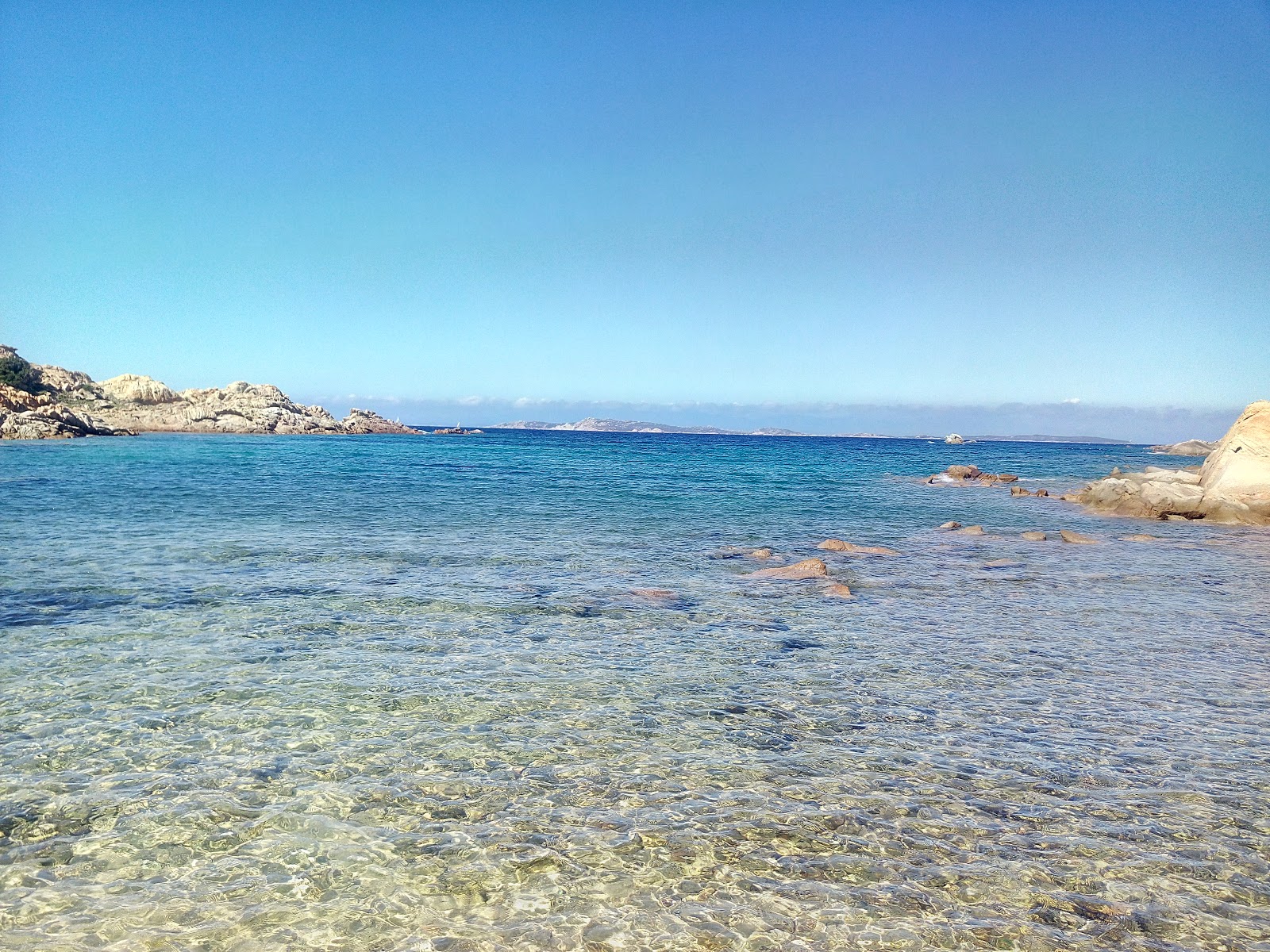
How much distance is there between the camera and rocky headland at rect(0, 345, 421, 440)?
346ft

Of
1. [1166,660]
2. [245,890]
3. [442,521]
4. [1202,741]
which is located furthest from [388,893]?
[442,521]

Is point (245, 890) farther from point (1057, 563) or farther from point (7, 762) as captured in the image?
point (1057, 563)

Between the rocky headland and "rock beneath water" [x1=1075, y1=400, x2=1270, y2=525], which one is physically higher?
the rocky headland

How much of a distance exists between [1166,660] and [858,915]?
32.9 feet

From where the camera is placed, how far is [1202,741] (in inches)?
358

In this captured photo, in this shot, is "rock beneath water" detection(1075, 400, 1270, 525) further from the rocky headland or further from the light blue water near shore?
the rocky headland

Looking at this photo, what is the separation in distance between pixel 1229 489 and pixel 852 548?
2310 cm

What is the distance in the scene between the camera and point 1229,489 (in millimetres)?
34625

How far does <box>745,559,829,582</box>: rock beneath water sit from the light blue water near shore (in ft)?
2.60

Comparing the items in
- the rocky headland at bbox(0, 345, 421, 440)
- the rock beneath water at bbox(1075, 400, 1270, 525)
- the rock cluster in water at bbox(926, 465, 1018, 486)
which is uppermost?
the rocky headland at bbox(0, 345, 421, 440)

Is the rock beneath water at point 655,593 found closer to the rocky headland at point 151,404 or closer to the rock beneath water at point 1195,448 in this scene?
the rocky headland at point 151,404

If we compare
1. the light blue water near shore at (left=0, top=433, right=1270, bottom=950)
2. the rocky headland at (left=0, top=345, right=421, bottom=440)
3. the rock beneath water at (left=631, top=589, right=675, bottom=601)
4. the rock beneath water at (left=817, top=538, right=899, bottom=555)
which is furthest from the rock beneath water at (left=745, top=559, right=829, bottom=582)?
the rocky headland at (left=0, top=345, right=421, bottom=440)

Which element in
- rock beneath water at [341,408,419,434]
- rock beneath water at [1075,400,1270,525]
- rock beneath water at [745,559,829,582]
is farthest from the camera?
rock beneath water at [341,408,419,434]

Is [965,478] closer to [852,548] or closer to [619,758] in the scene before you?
[852,548]
